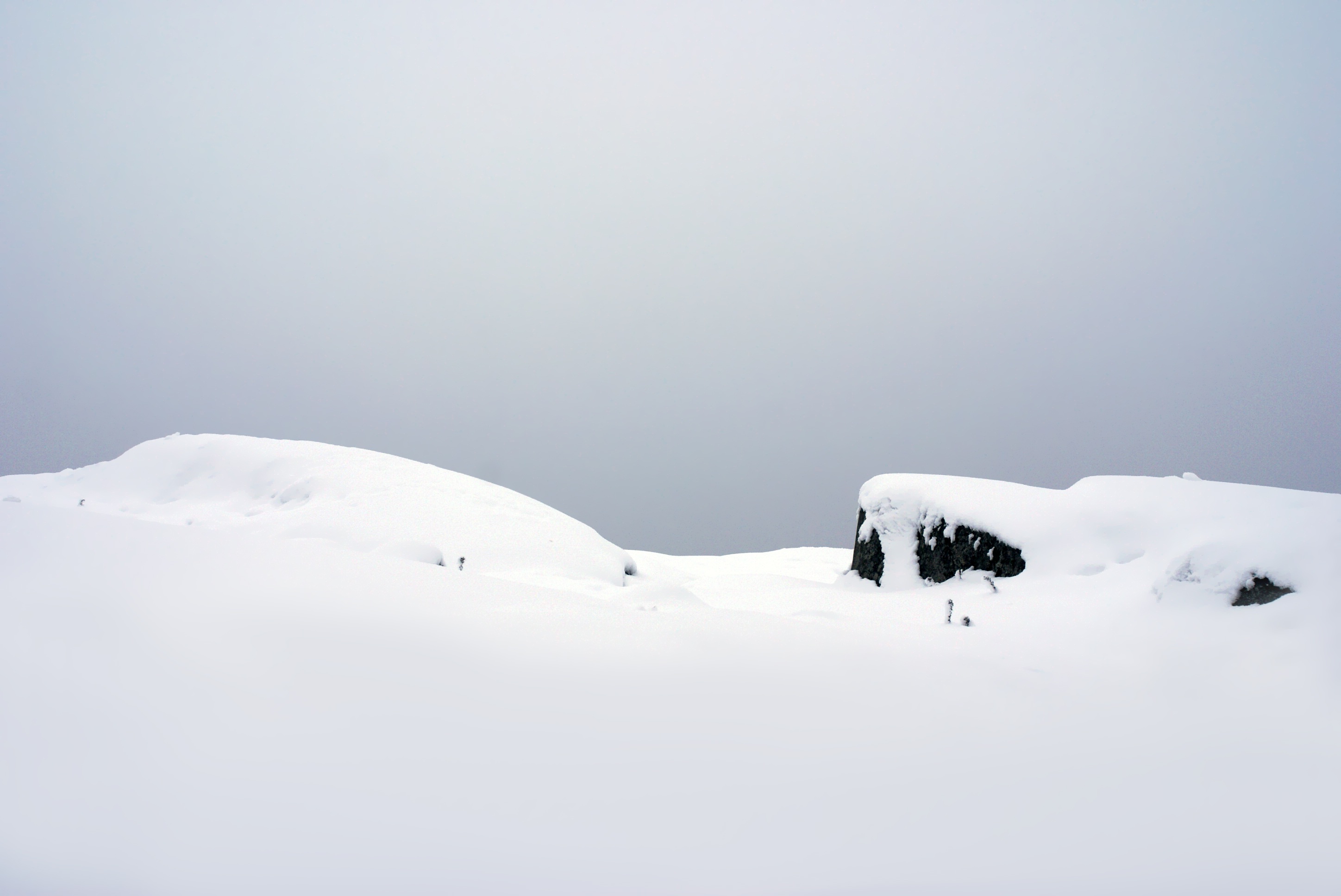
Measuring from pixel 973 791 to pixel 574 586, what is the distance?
10.7 ft

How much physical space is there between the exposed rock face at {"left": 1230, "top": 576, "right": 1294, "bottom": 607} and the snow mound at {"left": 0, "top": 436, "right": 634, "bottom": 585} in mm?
3775

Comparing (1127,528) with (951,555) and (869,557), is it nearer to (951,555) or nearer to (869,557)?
(951,555)

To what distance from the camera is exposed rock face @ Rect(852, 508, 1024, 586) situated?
465 cm

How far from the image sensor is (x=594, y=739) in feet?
4.71

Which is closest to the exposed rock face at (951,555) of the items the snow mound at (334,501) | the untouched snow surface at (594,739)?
the untouched snow surface at (594,739)

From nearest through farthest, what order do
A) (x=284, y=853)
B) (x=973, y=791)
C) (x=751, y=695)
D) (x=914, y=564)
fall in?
(x=284, y=853) → (x=973, y=791) → (x=751, y=695) → (x=914, y=564)

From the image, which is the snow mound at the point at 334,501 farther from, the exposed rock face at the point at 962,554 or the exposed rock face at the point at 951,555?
the exposed rock face at the point at 962,554

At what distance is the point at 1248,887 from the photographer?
3.79ft

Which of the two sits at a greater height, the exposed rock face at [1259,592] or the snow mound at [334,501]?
the snow mound at [334,501]

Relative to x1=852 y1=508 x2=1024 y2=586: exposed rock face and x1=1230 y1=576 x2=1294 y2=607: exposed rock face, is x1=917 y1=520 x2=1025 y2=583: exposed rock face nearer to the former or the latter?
x1=852 y1=508 x2=1024 y2=586: exposed rock face

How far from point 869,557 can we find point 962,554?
1.03 meters

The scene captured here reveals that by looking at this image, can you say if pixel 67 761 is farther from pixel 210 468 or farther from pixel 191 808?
pixel 210 468

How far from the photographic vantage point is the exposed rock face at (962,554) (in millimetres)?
4629

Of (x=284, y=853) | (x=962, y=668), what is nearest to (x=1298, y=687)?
(x=962, y=668)
